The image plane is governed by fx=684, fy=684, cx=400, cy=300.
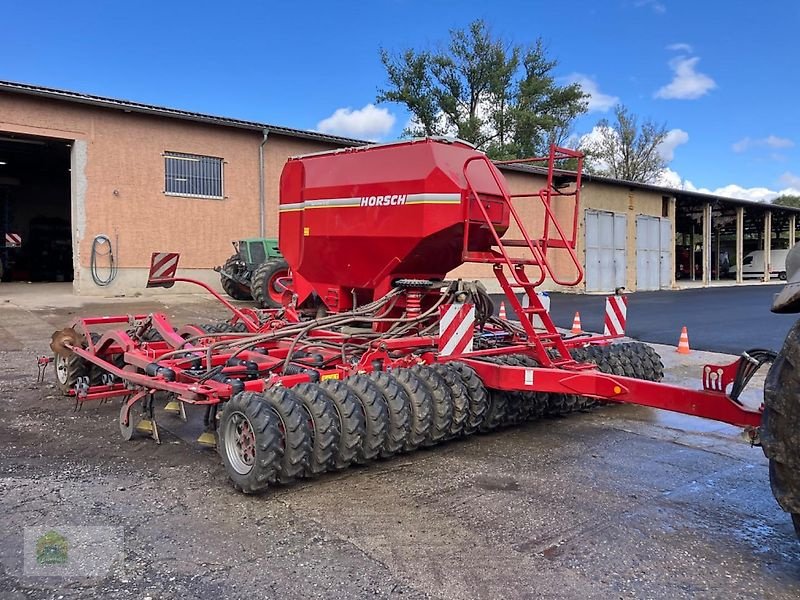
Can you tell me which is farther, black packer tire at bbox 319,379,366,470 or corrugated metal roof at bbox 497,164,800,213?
corrugated metal roof at bbox 497,164,800,213

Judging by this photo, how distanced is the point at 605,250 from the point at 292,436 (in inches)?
904

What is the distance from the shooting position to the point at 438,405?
504 cm

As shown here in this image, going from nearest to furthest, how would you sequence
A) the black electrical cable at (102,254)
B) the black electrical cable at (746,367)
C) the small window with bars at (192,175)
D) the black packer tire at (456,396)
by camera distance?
the black electrical cable at (746,367), the black packer tire at (456,396), the black electrical cable at (102,254), the small window with bars at (192,175)

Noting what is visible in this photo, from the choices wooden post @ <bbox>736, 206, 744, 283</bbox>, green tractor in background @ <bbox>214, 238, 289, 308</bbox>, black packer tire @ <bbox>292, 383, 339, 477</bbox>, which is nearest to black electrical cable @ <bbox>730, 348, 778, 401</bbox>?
black packer tire @ <bbox>292, 383, 339, 477</bbox>

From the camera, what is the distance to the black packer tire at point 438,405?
5.03 metres

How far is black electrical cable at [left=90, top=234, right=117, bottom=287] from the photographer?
50.0ft

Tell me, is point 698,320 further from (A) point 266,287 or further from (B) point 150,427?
(B) point 150,427

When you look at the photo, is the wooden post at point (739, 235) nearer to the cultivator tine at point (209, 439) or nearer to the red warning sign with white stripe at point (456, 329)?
the red warning sign with white stripe at point (456, 329)

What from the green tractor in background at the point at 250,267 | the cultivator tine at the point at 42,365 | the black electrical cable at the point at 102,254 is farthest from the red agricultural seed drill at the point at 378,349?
the black electrical cable at the point at 102,254

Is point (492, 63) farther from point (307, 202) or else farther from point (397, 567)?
point (397, 567)

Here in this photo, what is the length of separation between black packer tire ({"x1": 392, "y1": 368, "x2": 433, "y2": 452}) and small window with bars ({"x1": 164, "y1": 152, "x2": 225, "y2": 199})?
42.7 ft

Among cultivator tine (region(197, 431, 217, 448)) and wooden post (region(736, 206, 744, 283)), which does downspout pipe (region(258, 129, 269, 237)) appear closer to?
cultivator tine (region(197, 431, 217, 448))

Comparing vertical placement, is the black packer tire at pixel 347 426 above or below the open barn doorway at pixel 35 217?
below

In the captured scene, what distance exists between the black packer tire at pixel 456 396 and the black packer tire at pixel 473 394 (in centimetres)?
3
